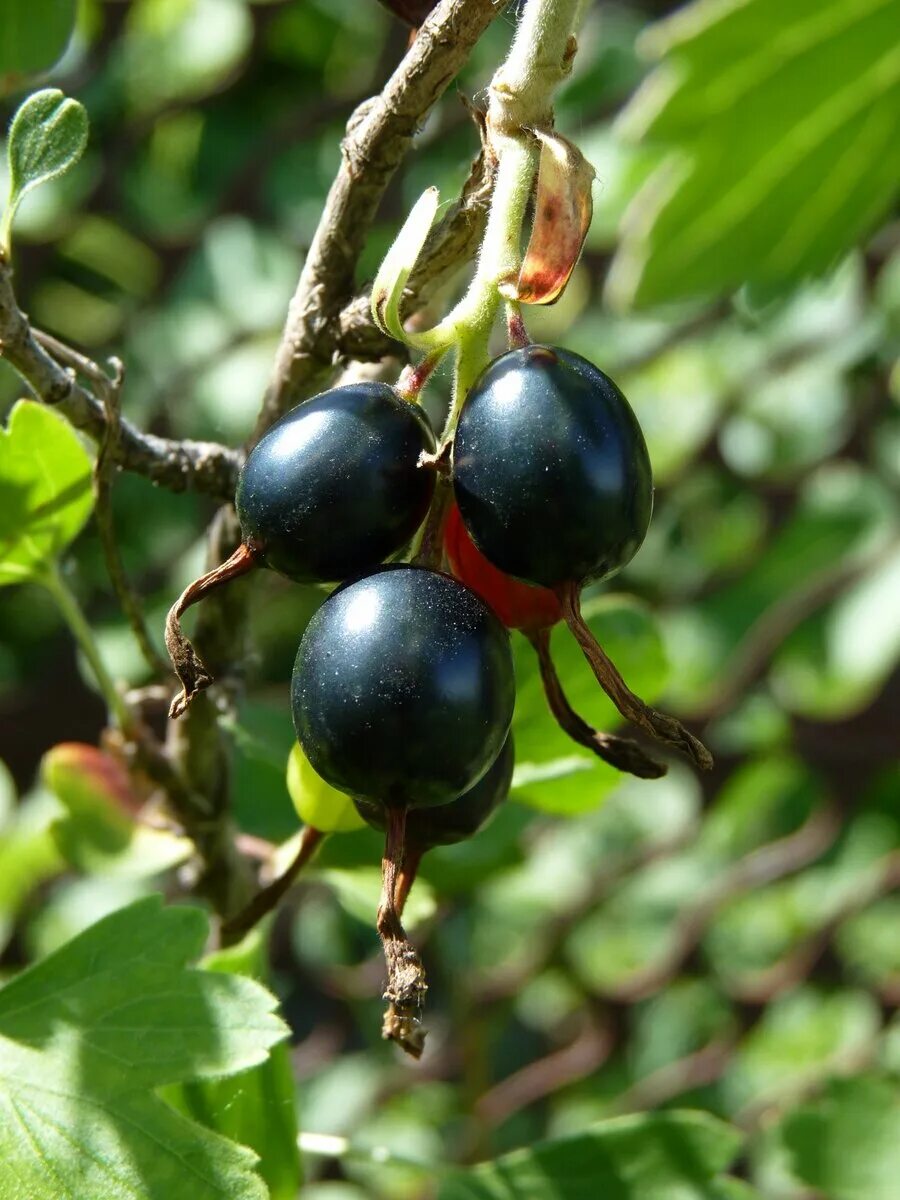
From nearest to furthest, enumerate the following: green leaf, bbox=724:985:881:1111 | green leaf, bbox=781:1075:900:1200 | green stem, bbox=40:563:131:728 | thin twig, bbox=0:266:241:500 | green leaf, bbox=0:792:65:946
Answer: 1. thin twig, bbox=0:266:241:500
2. green stem, bbox=40:563:131:728
3. green leaf, bbox=781:1075:900:1200
4. green leaf, bbox=0:792:65:946
5. green leaf, bbox=724:985:881:1111

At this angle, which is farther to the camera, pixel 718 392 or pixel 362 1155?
pixel 718 392

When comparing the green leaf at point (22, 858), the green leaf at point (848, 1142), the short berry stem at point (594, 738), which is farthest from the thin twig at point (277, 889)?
the green leaf at point (22, 858)

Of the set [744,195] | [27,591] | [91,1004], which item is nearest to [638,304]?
[744,195]

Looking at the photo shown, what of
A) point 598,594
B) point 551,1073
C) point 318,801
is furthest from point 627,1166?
point 551,1073

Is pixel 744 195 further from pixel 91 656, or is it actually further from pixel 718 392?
pixel 718 392

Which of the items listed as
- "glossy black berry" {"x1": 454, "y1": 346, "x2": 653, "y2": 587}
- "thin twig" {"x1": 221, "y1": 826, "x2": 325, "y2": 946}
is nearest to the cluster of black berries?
"glossy black berry" {"x1": 454, "y1": 346, "x2": 653, "y2": 587}

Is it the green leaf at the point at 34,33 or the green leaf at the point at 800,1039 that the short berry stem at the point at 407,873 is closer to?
the green leaf at the point at 34,33

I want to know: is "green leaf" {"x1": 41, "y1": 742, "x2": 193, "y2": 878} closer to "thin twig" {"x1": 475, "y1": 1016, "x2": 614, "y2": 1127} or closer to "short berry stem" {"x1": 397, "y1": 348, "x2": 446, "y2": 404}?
"short berry stem" {"x1": 397, "y1": 348, "x2": 446, "y2": 404}

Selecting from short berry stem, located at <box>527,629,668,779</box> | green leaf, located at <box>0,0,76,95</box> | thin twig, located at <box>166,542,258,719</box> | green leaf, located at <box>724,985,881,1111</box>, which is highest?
green leaf, located at <box>0,0,76,95</box>
